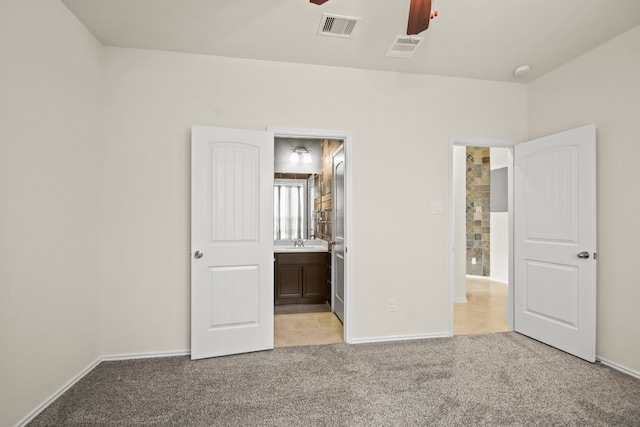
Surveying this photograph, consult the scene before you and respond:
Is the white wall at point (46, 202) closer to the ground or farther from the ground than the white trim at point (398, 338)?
farther from the ground

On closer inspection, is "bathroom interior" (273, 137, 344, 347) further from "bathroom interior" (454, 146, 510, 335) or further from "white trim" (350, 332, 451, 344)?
"bathroom interior" (454, 146, 510, 335)

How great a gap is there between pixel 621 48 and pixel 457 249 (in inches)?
120

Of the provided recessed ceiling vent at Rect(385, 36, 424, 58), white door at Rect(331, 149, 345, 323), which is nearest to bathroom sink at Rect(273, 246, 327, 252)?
white door at Rect(331, 149, 345, 323)

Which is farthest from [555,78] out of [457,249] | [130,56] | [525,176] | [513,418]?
[130,56]

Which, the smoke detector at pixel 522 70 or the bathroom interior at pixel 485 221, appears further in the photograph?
the bathroom interior at pixel 485 221

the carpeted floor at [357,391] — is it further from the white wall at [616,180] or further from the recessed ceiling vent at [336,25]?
the recessed ceiling vent at [336,25]

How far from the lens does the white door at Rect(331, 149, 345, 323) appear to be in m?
3.99

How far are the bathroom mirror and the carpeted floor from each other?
2.44m

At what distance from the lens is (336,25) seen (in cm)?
264

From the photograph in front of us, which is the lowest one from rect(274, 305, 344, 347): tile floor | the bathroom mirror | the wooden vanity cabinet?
rect(274, 305, 344, 347): tile floor

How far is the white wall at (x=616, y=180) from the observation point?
270 cm

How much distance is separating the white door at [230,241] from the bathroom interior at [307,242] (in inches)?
21.1

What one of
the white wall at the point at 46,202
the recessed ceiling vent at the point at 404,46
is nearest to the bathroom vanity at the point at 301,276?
the white wall at the point at 46,202

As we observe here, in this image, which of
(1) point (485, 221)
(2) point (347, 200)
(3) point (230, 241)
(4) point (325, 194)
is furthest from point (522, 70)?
(1) point (485, 221)
